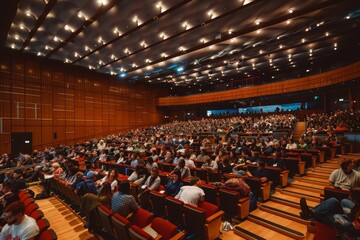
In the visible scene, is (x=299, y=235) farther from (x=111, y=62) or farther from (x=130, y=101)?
(x=130, y=101)

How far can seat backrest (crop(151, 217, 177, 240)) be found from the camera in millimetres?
2242

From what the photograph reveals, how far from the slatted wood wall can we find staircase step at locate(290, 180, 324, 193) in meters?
14.5

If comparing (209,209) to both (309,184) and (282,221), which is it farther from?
(309,184)

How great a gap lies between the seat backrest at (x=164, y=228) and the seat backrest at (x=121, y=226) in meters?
0.42

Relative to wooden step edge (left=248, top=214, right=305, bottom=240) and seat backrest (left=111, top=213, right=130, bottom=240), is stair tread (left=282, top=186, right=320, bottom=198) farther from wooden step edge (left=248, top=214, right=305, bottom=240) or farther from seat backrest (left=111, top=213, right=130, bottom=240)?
seat backrest (left=111, top=213, right=130, bottom=240)

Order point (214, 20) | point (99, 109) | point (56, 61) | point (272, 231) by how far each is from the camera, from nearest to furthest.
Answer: point (272, 231) < point (214, 20) < point (56, 61) < point (99, 109)

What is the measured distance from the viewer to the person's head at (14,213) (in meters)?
2.00

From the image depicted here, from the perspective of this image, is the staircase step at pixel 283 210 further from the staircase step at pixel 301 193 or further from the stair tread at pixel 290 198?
the staircase step at pixel 301 193

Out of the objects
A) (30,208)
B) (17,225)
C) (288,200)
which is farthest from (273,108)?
(17,225)

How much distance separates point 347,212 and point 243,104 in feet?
62.2

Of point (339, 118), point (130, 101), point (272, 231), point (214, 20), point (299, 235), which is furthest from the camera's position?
point (130, 101)

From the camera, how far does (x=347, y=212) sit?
87.4 inches

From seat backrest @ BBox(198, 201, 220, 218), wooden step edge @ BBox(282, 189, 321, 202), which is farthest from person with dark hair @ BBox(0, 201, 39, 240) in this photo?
wooden step edge @ BBox(282, 189, 321, 202)

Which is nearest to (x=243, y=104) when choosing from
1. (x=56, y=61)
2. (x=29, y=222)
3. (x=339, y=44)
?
(x=339, y=44)
